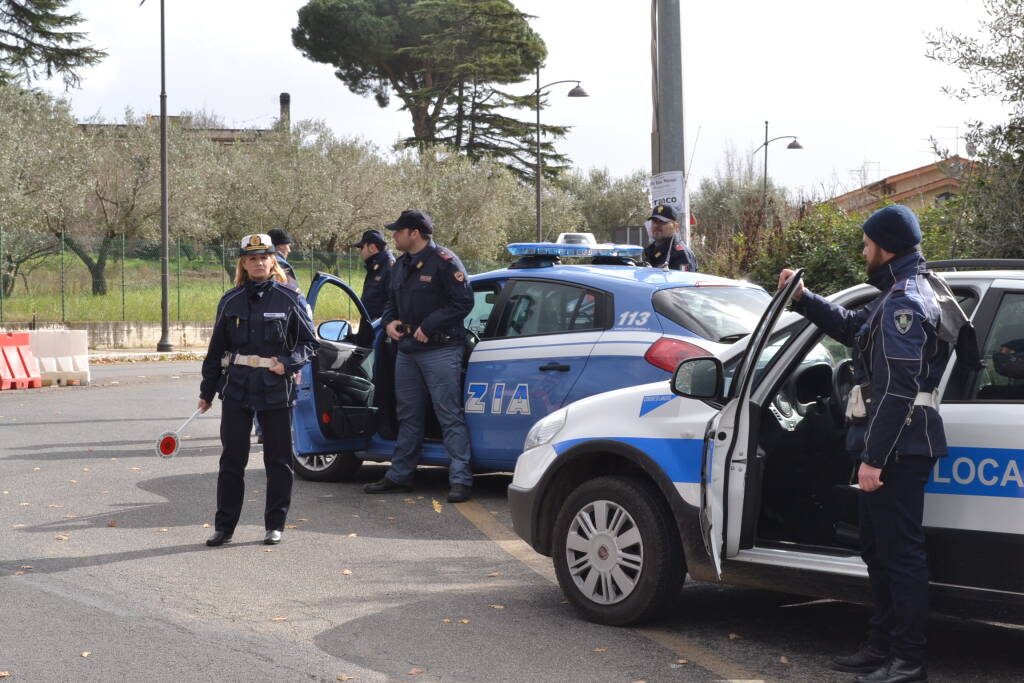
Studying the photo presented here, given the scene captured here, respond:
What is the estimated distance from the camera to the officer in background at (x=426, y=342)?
858cm

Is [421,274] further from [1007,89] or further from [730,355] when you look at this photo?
[1007,89]

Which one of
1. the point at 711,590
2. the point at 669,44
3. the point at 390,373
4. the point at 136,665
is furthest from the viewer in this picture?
the point at 669,44

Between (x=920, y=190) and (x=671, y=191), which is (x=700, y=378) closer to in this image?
(x=671, y=191)

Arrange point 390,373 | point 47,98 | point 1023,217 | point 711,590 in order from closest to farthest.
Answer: point 711,590 → point 1023,217 → point 390,373 → point 47,98

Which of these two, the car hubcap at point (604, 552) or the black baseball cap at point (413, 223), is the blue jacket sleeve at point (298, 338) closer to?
the black baseball cap at point (413, 223)

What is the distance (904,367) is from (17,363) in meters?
16.9

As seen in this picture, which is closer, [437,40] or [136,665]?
[136,665]

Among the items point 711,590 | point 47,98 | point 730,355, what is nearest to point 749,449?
point 730,355

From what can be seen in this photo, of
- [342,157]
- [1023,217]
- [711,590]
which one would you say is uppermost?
[342,157]

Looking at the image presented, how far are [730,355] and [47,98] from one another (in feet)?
137

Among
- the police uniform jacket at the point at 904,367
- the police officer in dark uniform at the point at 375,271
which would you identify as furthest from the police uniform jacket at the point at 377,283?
the police uniform jacket at the point at 904,367

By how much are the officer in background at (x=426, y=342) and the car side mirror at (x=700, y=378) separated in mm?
3646

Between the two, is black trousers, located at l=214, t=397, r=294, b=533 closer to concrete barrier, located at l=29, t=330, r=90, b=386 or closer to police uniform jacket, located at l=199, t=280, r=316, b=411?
police uniform jacket, located at l=199, t=280, r=316, b=411

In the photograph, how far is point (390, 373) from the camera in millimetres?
9141
